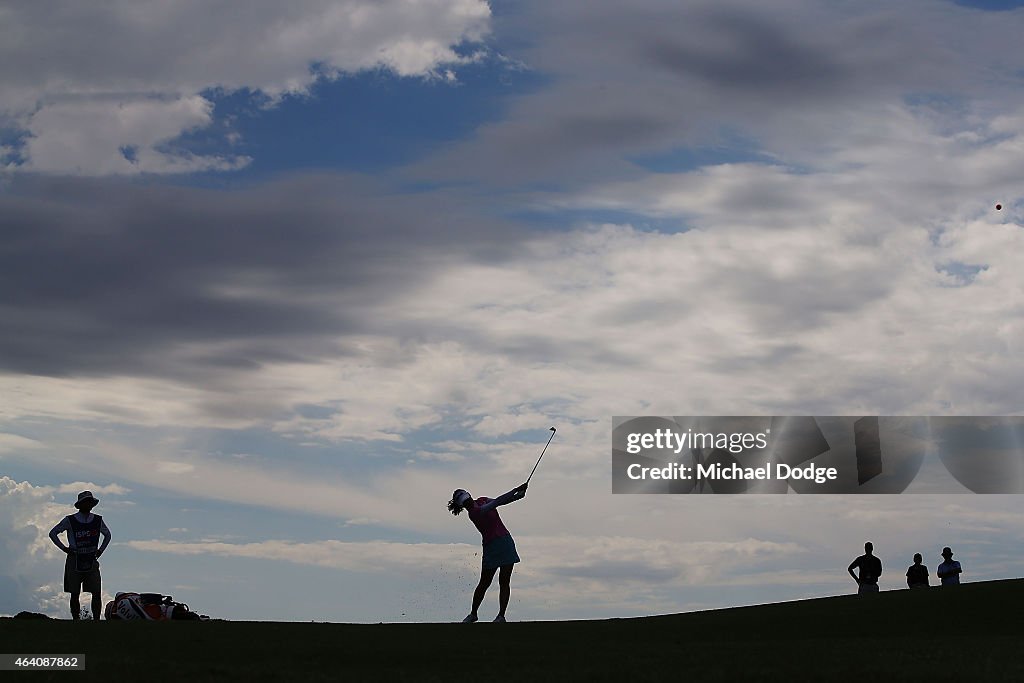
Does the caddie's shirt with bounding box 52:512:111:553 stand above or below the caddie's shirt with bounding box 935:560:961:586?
above

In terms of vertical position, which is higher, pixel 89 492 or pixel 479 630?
pixel 89 492

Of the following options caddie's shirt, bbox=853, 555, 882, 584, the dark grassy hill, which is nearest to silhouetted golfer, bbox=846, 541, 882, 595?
caddie's shirt, bbox=853, 555, 882, 584

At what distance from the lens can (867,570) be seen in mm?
32000

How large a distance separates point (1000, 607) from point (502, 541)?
10424mm

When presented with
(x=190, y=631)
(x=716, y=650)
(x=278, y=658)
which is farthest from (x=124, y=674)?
(x=716, y=650)

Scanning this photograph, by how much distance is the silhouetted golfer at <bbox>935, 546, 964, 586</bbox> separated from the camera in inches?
1254

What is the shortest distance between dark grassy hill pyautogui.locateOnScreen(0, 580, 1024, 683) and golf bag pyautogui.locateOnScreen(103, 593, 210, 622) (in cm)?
443

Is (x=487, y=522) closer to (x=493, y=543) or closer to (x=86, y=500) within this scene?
(x=493, y=543)

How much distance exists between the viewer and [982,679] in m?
14.0

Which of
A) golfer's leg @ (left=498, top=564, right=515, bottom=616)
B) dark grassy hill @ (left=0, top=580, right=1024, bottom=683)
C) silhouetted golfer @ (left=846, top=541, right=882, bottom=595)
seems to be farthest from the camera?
silhouetted golfer @ (left=846, top=541, right=882, bottom=595)

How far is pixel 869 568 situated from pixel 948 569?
2179 mm

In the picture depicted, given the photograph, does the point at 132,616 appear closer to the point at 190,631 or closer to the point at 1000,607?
the point at 190,631

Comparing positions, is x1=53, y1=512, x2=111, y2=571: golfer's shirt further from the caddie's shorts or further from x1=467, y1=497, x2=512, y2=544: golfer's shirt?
x1=467, y1=497, x2=512, y2=544: golfer's shirt

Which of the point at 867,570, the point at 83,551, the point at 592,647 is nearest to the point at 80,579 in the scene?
the point at 83,551
